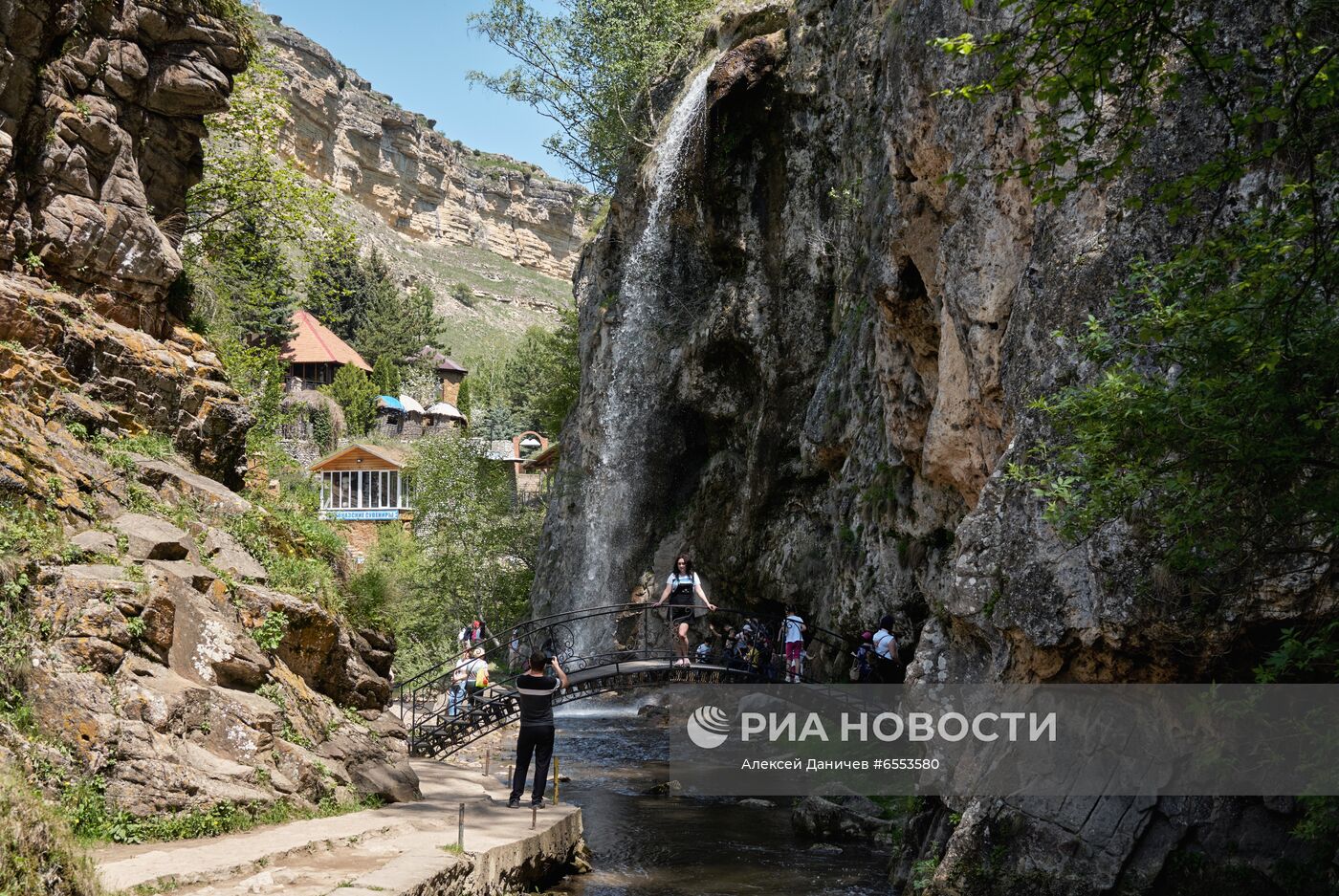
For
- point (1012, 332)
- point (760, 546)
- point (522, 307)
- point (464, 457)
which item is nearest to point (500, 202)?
point (522, 307)

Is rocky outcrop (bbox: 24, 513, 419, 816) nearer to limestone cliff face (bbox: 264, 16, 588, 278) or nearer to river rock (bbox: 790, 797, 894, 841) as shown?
river rock (bbox: 790, 797, 894, 841)

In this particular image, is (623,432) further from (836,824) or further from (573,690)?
(836,824)

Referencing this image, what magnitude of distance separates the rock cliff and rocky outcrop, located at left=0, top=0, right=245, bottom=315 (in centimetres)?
3

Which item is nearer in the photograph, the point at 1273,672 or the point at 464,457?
the point at 1273,672

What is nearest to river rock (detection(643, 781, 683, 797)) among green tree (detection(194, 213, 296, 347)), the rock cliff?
the rock cliff

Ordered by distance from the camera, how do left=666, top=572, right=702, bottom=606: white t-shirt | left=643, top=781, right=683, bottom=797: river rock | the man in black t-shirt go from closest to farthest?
the man in black t-shirt < left=666, top=572, right=702, bottom=606: white t-shirt < left=643, top=781, right=683, bottom=797: river rock

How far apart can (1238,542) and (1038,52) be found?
12.2 feet

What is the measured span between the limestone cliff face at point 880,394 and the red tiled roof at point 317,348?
1188 inches

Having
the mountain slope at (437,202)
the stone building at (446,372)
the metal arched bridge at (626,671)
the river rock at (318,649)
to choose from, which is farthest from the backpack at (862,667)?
the mountain slope at (437,202)

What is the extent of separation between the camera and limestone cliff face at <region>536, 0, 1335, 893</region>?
1012 cm

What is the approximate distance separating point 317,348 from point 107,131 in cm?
5207

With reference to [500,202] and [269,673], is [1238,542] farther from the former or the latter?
[500,202]

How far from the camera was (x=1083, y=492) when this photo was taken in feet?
28.8

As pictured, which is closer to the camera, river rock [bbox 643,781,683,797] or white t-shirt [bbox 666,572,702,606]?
white t-shirt [bbox 666,572,702,606]
